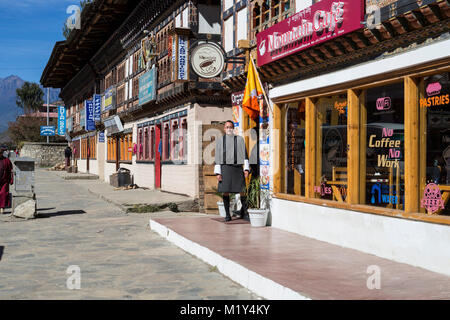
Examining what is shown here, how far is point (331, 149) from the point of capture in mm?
9664

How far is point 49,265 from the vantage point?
8.12 m

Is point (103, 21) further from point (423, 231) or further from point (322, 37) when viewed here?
point (423, 231)

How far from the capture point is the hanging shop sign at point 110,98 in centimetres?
3056

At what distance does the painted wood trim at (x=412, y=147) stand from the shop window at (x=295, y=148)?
3159mm

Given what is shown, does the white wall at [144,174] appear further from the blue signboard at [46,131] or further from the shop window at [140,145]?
the blue signboard at [46,131]

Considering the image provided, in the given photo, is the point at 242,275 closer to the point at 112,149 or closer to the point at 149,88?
the point at 149,88

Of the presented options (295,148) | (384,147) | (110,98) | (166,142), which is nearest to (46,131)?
(110,98)

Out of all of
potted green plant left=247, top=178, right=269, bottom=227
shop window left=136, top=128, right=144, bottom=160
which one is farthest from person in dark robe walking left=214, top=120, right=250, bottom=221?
shop window left=136, top=128, right=144, bottom=160

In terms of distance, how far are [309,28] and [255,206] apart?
3869 millimetres

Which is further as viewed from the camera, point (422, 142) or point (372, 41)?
point (372, 41)

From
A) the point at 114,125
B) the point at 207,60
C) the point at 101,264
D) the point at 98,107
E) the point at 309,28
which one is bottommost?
the point at 101,264

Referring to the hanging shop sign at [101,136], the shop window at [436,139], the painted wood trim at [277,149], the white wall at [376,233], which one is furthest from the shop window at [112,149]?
the shop window at [436,139]

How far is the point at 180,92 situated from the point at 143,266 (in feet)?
36.4
